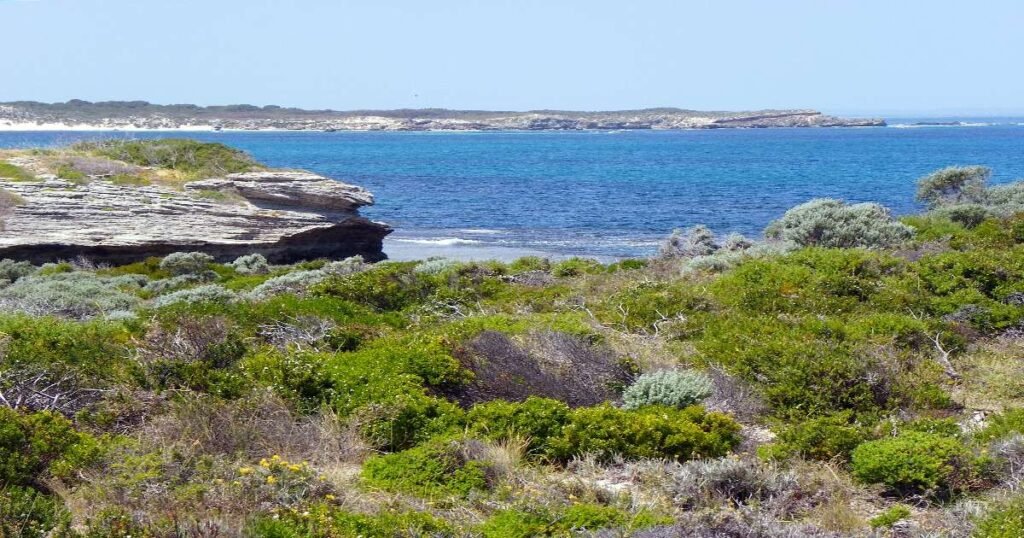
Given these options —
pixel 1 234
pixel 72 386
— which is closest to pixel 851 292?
pixel 72 386

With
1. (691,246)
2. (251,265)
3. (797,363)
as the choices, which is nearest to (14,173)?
(251,265)

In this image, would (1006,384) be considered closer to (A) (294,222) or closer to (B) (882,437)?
(B) (882,437)

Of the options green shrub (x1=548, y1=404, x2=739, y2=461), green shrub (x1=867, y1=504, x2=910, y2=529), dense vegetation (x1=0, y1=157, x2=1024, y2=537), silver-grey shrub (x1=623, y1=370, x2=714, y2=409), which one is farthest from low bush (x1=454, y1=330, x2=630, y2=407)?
green shrub (x1=867, y1=504, x2=910, y2=529)

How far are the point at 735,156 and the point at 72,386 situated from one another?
86.3m

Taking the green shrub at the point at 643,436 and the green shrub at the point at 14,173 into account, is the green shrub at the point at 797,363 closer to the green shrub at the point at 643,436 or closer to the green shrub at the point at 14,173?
the green shrub at the point at 643,436

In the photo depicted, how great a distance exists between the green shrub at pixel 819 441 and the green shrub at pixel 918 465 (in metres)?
0.28

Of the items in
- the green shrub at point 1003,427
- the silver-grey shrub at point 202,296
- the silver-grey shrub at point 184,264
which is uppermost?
the green shrub at point 1003,427

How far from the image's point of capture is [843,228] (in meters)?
17.2

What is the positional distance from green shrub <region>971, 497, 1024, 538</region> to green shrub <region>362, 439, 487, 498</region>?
2987 mm

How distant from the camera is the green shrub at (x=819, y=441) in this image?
6707 millimetres

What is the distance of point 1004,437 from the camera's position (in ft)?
22.0

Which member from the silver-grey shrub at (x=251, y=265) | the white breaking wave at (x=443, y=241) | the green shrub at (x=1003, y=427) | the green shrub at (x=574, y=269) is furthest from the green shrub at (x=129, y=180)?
the green shrub at (x=1003, y=427)

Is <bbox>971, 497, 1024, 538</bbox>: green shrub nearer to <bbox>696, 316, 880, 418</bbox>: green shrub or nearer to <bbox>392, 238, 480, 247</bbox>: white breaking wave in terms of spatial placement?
<bbox>696, 316, 880, 418</bbox>: green shrub

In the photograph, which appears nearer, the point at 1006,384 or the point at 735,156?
the point at 1006,384
